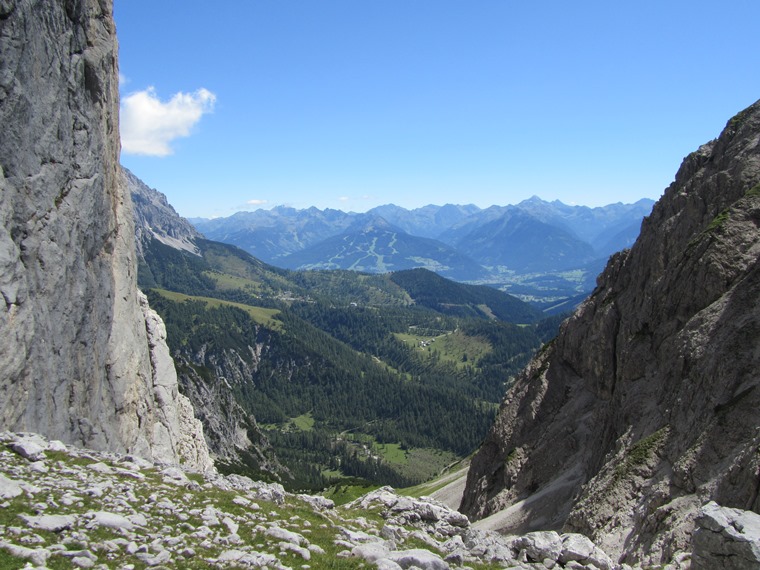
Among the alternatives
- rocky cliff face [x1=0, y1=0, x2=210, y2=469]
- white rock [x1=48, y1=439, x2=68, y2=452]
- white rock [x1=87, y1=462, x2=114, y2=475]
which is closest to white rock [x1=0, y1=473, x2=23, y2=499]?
white rock [x1=87, y1=462, x2=114, y2=475]

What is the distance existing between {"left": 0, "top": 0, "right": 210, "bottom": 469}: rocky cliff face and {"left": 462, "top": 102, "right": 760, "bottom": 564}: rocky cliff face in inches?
1276

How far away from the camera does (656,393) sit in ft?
131

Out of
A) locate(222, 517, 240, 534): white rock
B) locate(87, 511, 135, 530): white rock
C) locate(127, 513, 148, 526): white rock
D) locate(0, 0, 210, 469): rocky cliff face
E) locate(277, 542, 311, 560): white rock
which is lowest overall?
locate(277, 542, 311, 560): white rock

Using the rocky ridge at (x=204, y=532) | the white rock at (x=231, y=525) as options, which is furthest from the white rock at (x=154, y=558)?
the white rock at (x=231, y=525)

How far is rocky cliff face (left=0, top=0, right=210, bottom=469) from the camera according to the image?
26016mm

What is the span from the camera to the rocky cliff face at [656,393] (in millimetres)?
27828

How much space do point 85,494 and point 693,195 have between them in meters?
59.2

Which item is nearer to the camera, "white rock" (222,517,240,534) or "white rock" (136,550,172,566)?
"white rock" (136,550,172,566)

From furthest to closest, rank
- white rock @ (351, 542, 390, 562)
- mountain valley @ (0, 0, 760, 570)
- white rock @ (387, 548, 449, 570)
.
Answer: white rock @ (351, 542, 390, 562)
mountain valley @ (0, 0, 760, 570)
white rock @ (387, 548, 449, 570)

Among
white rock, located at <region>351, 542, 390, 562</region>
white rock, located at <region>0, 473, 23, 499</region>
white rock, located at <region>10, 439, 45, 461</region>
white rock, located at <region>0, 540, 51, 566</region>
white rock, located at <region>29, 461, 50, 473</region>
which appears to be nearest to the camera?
white rock, located at <region>0, 540, 51, 566</region>

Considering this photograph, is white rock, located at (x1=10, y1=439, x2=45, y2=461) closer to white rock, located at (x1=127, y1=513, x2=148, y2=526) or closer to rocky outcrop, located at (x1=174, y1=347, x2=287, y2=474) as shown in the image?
white rock, located at (x1=127, y1=513, x2=148, y2=526)

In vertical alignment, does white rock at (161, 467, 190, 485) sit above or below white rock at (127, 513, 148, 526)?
below

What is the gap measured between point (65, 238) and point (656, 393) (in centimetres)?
4320

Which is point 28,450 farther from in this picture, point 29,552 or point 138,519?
point 29,552
